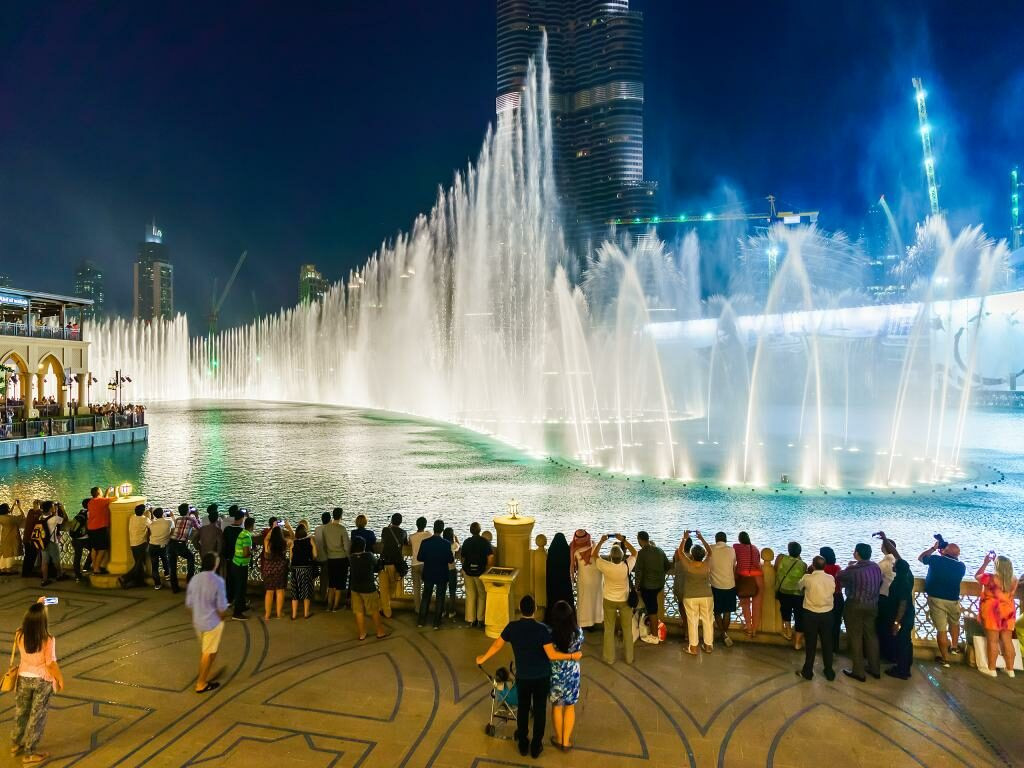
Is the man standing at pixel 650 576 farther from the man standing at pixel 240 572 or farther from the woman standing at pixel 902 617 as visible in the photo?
the man standing at pixel 240 572

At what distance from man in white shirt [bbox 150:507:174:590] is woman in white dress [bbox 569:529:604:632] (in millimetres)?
6420

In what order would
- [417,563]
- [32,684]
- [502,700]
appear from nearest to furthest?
[32,684] < [502,700] < [417,563]

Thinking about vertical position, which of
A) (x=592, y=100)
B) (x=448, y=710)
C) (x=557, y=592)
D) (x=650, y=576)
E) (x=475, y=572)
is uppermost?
(x=592, y=100)

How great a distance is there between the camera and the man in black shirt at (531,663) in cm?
529

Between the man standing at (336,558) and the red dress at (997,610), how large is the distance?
786 cm

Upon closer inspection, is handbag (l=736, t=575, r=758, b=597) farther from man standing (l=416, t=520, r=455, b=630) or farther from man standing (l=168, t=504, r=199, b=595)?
man standing (l=168, t=504, r=199, b=595)

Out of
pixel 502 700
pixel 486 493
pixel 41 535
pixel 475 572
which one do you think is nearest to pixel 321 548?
pixel 475 572

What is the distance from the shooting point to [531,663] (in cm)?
534

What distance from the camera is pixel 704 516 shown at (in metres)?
15.3

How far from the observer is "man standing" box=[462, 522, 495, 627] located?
8.12 meters

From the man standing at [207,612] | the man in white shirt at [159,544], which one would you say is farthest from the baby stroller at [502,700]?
the man in white shirt at [159,544]

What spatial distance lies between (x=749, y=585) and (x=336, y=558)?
5.62 meters

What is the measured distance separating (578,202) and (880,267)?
65.1 m

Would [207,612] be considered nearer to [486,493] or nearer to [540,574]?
[540,574]
